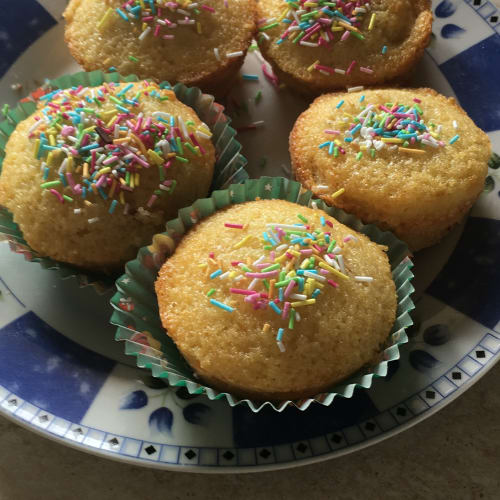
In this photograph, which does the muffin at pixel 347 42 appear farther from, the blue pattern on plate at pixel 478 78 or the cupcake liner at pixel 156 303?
the cupcake liner at pixel 156 303

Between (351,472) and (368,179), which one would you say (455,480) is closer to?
(351,472)

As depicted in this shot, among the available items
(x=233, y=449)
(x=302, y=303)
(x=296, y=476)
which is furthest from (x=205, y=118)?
Answer: (x=296, y=476)

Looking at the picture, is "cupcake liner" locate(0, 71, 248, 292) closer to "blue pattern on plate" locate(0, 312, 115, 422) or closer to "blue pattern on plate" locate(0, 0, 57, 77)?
"blue pattern on plate" locate(0, 0, 57, 77)

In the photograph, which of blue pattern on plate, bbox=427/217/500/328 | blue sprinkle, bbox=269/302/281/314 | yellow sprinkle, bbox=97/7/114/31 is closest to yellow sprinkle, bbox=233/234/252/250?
blue sprinkle, bbox=269/302/281/314

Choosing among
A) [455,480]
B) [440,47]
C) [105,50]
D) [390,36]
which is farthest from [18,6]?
[455,480]

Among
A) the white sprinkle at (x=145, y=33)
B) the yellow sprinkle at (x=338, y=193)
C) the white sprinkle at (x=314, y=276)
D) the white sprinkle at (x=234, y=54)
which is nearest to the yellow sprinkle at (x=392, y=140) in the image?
the yellow sprinkle at (x=338, y=193)

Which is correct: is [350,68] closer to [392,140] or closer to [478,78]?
[392,140]
